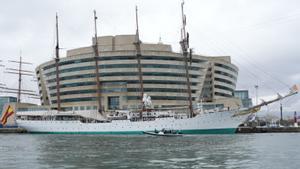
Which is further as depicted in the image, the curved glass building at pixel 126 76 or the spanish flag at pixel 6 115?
the spanish flag at pixel 6 115

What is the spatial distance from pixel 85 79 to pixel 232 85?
58.1 m

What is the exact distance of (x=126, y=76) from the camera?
5143 inches

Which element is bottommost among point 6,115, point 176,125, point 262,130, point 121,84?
point 262,130

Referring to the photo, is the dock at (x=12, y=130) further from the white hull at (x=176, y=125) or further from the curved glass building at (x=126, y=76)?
the white hull at (x=176, y=125)

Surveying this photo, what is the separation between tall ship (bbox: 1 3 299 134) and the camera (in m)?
111

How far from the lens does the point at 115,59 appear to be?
13212cm

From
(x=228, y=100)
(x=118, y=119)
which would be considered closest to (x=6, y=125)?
(x=118, y=119)

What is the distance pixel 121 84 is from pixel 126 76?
3.08 metres

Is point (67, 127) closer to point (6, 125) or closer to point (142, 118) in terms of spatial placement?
point (142, 118)

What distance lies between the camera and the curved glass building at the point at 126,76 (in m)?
130

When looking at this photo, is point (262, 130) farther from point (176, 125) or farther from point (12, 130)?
point (12, 130)

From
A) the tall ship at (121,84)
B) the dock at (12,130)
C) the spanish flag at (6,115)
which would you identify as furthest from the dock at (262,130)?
the spanish flag at (6,115)

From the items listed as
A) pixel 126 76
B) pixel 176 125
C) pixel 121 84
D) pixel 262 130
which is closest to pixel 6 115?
pixel 121 84

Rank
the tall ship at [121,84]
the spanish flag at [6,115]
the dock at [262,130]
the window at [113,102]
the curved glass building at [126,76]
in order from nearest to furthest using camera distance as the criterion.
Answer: the dock at [262,130] < the tall ship at [121,84] < the curved glass building at [126,76] < the spanish flag at [6,115] < the window at [113,102]
